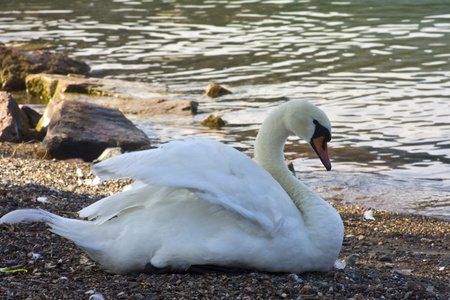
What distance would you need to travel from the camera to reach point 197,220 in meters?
4.28

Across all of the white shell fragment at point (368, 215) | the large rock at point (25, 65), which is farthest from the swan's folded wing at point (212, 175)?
the large rock at point (25, 65)

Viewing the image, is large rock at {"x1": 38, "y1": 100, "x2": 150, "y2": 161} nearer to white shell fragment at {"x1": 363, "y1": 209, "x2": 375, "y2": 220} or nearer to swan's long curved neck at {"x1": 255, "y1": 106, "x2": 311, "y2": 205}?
white shell fragment at {"x1": 363, "y1": 209, "x2": 375, "y2": 220}

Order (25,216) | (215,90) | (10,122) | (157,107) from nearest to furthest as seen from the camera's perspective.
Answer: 1. (25,216)
2. (10,122)
3. (157,107)
4. (215,90)

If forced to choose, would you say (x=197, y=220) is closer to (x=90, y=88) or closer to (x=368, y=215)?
(x=368, y=215)

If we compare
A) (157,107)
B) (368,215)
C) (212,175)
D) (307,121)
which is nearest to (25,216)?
(212,175)

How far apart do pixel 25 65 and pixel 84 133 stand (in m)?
7.12

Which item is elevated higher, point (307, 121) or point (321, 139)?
point (307, 121)

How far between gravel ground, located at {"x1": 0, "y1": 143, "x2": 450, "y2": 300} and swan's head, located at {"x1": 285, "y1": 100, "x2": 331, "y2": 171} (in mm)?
892

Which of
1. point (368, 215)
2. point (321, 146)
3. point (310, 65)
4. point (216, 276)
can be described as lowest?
point (310, 65)

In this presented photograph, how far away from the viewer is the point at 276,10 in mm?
25125

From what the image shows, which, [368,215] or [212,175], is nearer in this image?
[212,175]

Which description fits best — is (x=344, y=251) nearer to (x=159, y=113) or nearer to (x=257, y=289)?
(x=257, y=289)

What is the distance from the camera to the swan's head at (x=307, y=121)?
16.1ft

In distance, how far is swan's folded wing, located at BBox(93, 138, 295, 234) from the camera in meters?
4.04
